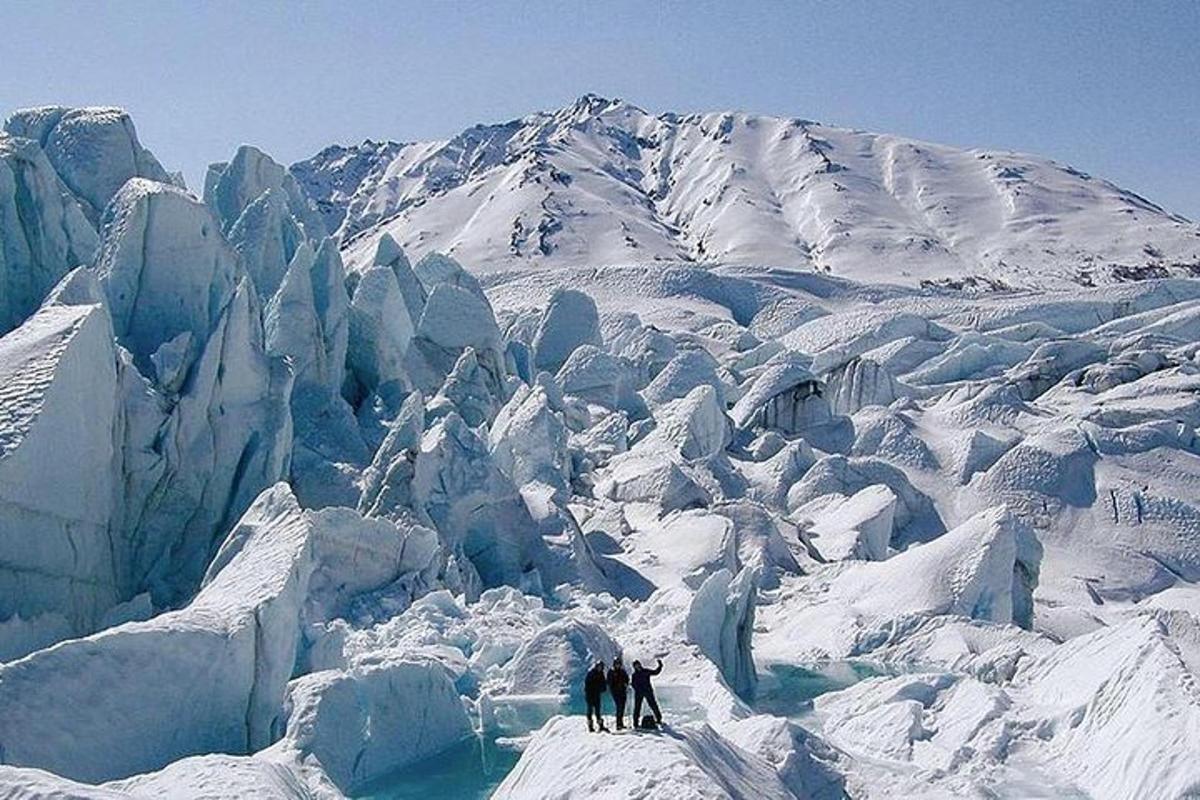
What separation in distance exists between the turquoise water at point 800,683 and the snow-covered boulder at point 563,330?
1089 inches

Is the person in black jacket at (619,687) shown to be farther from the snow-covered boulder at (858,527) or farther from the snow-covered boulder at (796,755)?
the snow-covered boulder at (858,527)

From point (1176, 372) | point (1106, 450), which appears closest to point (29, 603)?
point (1106, 450)

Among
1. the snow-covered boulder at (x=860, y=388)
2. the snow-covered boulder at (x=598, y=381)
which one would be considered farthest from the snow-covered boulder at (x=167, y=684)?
the snow-covered boulder at (x=860, y=388)

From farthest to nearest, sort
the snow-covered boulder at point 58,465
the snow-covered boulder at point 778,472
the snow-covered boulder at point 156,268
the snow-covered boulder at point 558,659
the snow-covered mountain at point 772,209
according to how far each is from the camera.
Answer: the snow-covered mountain at point 772,209
the snow-covered boulder at point 778,472
the snow-covered boulder at point 156,268
the snow-covered boulder at point 558,659
the snow-covered boulder at point 58,465

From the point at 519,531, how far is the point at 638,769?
59.0 feet

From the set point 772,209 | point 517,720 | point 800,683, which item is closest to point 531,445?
point 800,683

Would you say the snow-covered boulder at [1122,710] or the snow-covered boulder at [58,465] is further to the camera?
the snow-covered boulder at [58,465]

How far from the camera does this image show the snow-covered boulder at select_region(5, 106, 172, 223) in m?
31.5

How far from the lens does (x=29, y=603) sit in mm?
17375

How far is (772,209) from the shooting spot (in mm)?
117812

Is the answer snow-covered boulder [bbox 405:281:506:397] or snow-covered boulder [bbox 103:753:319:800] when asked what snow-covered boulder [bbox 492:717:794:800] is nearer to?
snow-covered boulder [bbox 103:753:319:800]

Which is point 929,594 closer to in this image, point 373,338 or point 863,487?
point 863,487

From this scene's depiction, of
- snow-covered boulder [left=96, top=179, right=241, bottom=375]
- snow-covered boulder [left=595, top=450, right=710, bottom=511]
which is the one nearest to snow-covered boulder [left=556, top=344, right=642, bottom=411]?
snow-covered boulder [left=595, top=450, right=710, bottom=511]

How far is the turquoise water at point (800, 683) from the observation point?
2101 cm
